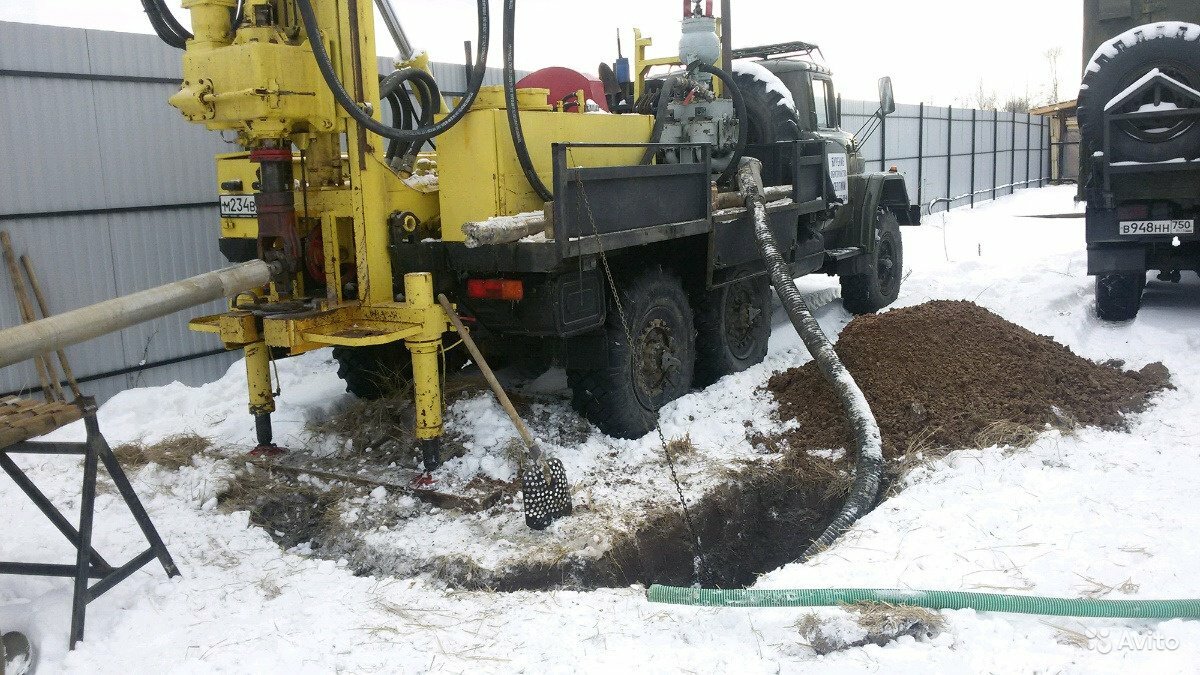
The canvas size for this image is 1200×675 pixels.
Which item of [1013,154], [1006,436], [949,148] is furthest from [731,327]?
[1013,154]

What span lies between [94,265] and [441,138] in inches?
146

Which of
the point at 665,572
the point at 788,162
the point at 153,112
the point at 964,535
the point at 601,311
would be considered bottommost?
the point at 665,572

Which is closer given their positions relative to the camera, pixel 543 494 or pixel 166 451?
pixel 543 494

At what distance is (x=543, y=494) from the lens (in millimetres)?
4973

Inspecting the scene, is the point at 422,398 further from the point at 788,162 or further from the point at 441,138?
the point at 788,162

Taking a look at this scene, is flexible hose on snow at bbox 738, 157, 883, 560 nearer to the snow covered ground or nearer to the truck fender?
the snow covered ground

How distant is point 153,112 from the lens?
26.0 feet

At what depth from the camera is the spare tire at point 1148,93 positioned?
782 centimetres

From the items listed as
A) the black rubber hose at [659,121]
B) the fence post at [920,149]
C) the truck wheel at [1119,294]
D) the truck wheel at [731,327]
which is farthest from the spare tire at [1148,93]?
the fence post at [920,149]

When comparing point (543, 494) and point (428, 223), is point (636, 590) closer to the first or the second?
point (543, 494)

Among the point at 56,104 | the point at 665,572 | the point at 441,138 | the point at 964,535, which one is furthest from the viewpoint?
the point at 56,104

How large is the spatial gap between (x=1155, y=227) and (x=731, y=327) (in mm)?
3716

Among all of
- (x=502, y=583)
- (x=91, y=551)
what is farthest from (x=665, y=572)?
(x=91, y=551)

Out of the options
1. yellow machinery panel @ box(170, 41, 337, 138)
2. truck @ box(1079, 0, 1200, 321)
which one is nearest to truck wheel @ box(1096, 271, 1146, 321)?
truck @ box(1079, 0, 1200, 321)
